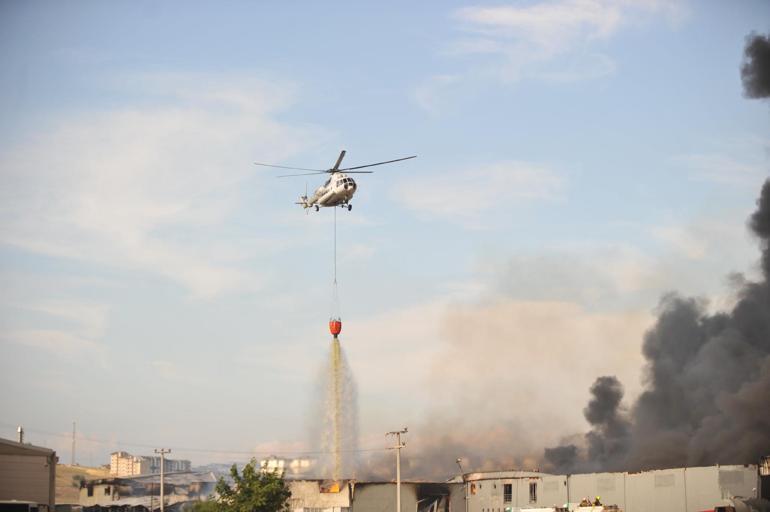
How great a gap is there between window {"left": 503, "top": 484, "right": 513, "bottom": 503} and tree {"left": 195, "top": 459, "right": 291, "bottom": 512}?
3413 centimetres

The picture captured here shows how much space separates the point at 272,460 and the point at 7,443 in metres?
34.9

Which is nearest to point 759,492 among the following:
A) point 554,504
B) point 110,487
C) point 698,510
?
point 698,510

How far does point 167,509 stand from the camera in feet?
449

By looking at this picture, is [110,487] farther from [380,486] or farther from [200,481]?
[380,486]

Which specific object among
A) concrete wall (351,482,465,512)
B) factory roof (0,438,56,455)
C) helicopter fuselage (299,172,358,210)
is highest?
helicopter fuselage (299,172,358,210)

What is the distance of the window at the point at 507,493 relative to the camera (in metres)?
129

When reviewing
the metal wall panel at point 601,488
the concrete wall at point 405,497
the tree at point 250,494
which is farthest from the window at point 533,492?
the tree at point 250,494

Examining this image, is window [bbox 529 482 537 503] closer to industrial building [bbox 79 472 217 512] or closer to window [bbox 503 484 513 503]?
window [bbox 503 484 513 503]

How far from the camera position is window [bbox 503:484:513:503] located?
12862cm

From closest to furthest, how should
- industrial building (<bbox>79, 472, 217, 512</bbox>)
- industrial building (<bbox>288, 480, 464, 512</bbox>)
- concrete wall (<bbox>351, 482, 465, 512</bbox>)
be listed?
industrial building (<bbox>288, 480, 464, 512</bbox>)
concrete wall (<bbox>351, 482, 465, 512</bbox>)
industrial building (<bbox>79, 472, 217, 512</bbox>)

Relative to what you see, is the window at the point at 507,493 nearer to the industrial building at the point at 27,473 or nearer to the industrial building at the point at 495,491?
the industrial building at the point at 495,491

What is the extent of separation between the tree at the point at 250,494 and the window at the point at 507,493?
112ft

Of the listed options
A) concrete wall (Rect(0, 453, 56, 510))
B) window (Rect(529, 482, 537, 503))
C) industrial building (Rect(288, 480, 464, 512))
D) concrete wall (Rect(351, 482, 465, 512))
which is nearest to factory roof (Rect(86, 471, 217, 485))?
industrial building (Rect(288, 480, 464, 512))

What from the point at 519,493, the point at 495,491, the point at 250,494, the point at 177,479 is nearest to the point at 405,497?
the point at 495,491
